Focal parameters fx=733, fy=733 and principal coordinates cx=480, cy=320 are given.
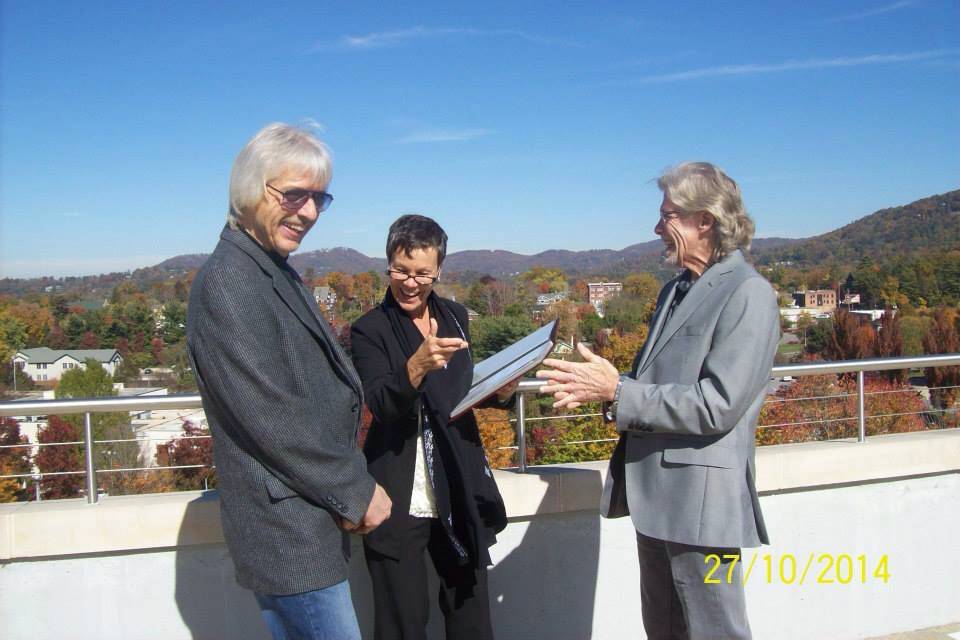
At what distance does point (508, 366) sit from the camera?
2.18 metres

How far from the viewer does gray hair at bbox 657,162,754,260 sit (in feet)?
7.53

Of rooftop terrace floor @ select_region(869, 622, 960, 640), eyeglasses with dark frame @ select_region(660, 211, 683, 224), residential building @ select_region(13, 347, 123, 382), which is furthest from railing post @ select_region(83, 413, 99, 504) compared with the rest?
residential building @ select_region(13, 347, 123, 382)

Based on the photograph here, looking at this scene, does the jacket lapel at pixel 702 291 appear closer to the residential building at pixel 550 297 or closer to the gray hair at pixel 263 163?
the gray hair at pixel 263 163

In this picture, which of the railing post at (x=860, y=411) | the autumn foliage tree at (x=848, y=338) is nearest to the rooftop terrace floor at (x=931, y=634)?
the railing post at (x=860, y=411)

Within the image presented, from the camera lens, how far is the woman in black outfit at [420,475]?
237 centimetres

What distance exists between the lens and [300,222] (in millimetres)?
1943

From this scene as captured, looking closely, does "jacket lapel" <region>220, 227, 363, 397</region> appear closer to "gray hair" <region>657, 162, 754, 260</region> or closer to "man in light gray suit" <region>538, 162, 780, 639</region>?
"man in light gray suit" <region>538, 162, 780, 639</region>

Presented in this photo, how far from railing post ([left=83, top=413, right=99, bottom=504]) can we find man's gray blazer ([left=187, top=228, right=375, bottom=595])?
1.18 m

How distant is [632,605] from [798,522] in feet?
2.89

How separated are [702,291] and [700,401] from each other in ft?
1.24

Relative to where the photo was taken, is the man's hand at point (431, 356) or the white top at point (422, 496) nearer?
the man's hand at point (431, 356)

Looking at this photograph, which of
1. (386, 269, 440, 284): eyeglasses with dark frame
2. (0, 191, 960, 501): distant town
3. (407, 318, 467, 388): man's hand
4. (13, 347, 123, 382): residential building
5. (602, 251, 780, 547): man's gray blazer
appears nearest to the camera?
(407, 318, 467, 388): man's hand

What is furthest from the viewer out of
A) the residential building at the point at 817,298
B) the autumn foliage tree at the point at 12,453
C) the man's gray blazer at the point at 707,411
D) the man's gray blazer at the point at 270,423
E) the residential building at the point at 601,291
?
the residential building at the point at 817,298

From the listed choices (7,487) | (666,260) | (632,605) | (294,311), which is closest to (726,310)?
(666,260)
